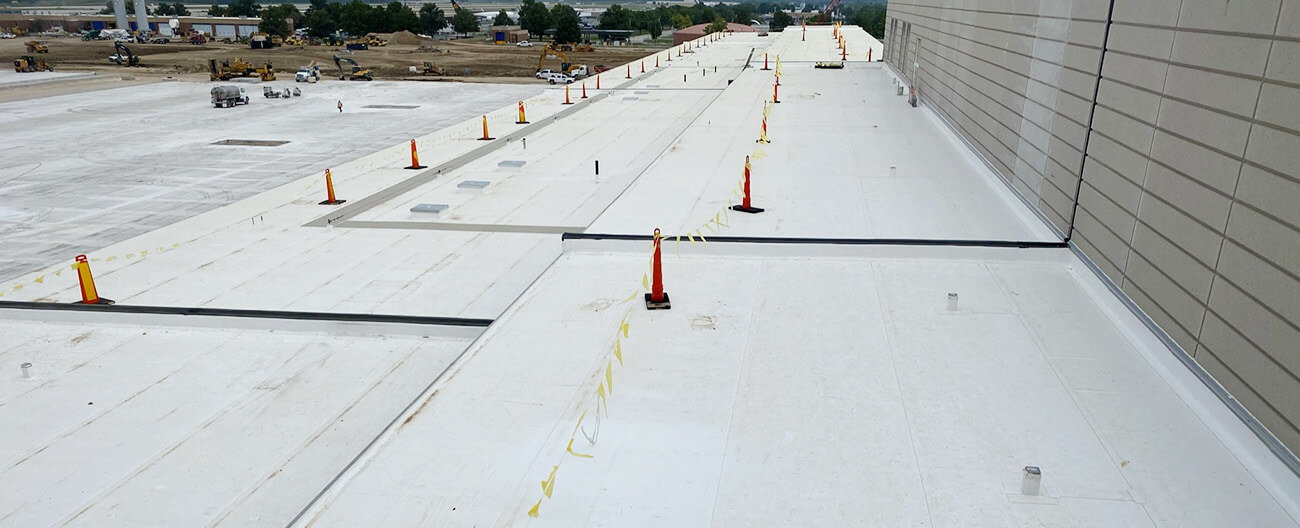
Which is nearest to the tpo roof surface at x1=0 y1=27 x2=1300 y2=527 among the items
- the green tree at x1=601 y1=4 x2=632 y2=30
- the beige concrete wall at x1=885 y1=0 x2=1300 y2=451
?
the beige concrete wall at x1=885 y1=0 x2=1300 y2=451

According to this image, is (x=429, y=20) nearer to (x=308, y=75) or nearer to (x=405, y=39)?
(x=405, y=39)

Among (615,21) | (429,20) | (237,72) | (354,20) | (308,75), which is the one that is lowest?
(237,72)

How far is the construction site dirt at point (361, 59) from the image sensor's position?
188 ft

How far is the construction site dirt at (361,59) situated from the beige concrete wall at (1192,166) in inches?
1702

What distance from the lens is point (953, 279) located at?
349 inches

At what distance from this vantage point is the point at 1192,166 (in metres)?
6.21

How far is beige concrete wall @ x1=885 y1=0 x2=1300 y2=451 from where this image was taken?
16.5ft

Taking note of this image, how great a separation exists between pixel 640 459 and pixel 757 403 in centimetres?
119

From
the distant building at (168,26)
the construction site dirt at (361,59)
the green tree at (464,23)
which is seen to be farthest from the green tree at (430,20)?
the construction site dirt at (361,59)

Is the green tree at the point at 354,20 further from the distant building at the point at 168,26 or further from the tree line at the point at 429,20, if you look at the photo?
the distant building at the point at 168,26

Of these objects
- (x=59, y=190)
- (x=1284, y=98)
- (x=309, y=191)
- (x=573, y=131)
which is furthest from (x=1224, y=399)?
(x=59, y=190)

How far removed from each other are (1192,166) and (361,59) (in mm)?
74640

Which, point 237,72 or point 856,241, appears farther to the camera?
point 237,72

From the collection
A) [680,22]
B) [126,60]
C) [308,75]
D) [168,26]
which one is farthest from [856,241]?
[168,26]
